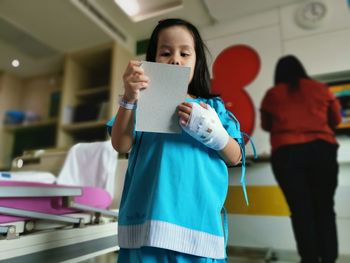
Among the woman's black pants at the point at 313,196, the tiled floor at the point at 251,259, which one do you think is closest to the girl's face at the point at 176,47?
the tiled floor at the point at 251,259

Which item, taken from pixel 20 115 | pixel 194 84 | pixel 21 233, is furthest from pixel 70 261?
pixel 20 115

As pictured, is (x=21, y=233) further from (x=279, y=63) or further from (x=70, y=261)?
(x=279, y=63)

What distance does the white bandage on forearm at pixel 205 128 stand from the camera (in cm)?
35

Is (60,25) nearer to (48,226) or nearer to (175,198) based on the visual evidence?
(48,226)

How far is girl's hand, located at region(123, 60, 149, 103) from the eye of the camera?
357 mm

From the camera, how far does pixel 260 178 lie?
89cm

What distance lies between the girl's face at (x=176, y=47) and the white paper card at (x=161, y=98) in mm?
58

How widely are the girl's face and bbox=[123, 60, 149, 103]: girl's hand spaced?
0.07m

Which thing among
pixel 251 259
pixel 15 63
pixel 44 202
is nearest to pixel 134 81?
pixel 44 202

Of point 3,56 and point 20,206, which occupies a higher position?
point 3,56

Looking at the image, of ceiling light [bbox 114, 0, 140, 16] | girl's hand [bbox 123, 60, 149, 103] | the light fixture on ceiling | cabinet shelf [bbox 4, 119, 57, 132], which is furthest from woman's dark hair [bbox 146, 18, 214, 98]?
cabinet shelf [bbox 4, 119, 57, 132]

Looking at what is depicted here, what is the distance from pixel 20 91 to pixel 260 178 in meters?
1.14

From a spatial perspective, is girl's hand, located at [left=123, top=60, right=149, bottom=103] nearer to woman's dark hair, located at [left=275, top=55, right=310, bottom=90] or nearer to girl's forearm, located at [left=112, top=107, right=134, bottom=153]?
girl's forearm, located at [left=112, top=107, right=134, bottom=153]

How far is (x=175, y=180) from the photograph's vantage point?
0.37 meters
